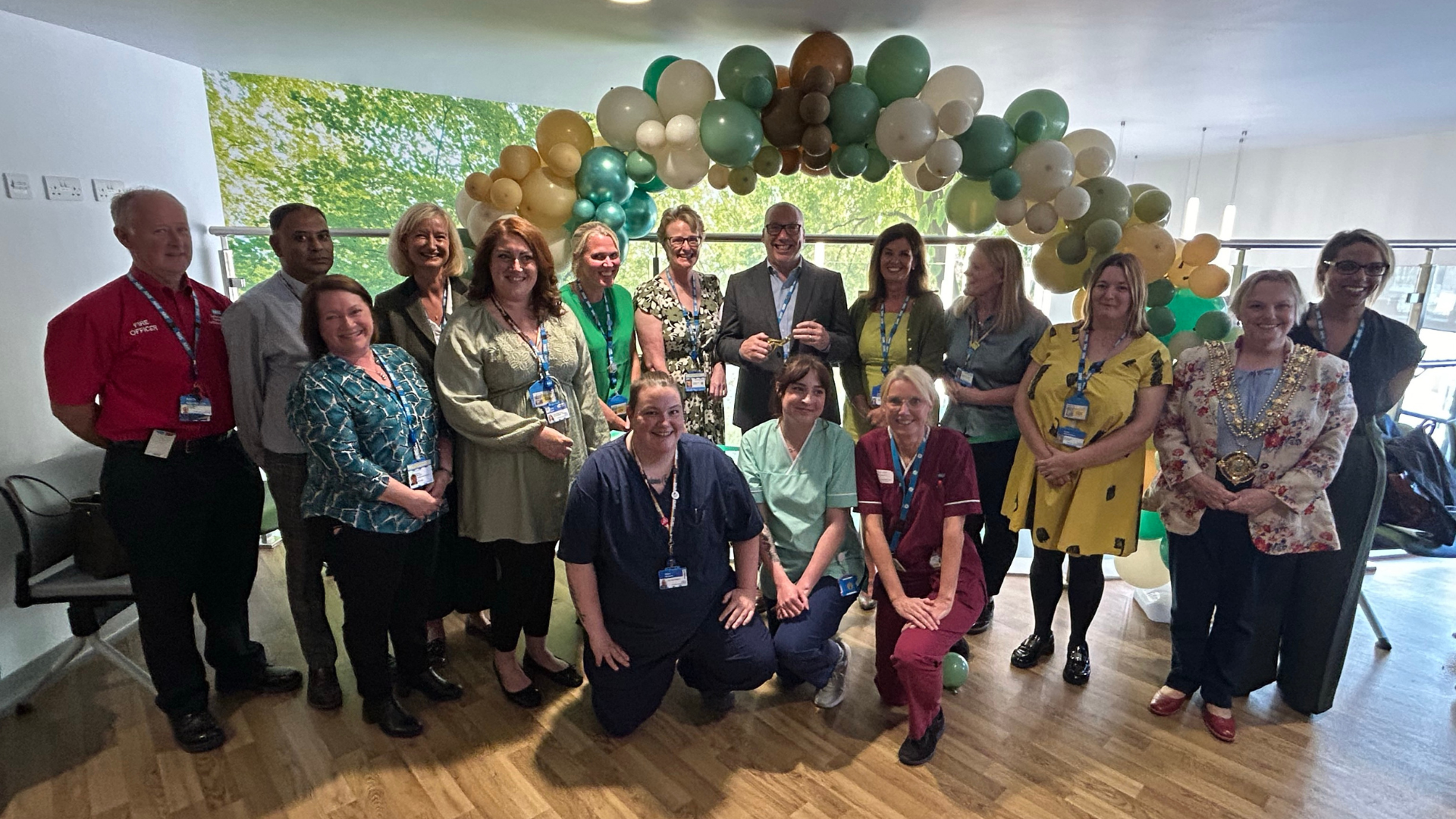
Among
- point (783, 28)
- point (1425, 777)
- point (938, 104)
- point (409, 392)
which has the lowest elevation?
point (1425, 777)

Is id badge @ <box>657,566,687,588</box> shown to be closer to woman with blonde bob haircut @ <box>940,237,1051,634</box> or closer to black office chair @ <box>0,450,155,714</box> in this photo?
woman with blonde bob haircut @ <box>940,237,1051,634</box>

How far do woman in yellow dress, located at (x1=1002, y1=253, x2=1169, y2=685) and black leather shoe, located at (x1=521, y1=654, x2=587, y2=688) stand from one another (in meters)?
1.69

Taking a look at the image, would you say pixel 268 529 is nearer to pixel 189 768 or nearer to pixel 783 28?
pixel 189 768

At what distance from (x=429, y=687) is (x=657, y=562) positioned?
1.01 meters

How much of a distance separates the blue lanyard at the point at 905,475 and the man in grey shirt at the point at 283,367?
6.12 feet

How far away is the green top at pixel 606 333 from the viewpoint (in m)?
2.56

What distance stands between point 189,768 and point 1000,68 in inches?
175

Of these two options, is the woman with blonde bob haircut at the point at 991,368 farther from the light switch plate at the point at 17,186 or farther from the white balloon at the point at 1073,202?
the light switch plate at the point at 17,186

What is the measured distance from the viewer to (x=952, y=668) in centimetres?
248

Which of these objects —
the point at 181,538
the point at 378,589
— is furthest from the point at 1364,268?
the point at 181,538

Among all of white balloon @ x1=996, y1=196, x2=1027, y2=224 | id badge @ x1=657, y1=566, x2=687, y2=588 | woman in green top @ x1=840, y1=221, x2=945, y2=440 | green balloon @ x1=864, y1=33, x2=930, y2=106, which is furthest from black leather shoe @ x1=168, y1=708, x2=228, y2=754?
white balloon @ x1=996, y1=196, x2=1027, y2=224

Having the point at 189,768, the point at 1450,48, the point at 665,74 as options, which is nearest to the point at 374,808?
the point at 189,768

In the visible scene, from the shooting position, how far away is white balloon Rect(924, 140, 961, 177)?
8.61 ft

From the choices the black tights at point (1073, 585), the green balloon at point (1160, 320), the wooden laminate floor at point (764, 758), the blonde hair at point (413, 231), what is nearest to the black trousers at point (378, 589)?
the wooden laminate floor at point (764, 758)
